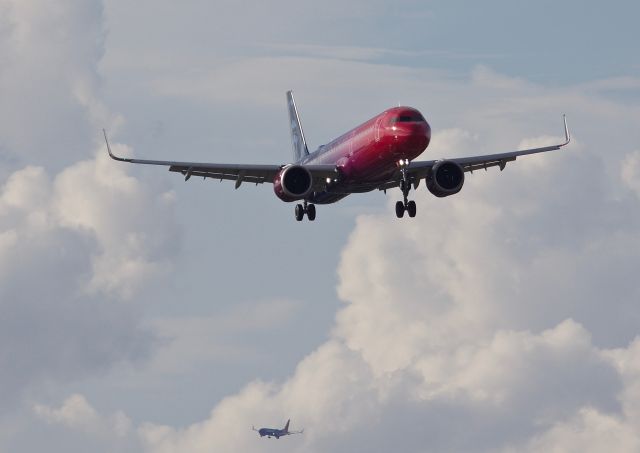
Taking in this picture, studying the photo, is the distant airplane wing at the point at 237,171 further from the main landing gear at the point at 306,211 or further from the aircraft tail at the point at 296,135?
the aircraft tail at the point at 296,135

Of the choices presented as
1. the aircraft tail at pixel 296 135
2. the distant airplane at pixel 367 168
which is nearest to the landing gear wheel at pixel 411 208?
the distant airplane at pixel 367 168

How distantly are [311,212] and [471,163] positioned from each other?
1144cm

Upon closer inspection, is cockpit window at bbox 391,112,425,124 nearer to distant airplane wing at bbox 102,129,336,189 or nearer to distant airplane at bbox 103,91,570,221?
distant airplane at bbox 103,91,570,221

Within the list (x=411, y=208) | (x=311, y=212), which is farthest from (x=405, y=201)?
(x=311, y=212)

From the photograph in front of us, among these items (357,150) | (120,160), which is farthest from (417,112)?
(120,160)

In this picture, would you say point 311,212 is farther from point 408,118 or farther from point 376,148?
→ point 408,118

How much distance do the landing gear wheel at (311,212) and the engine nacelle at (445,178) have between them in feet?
33.4

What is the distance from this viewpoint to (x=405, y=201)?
103688mm

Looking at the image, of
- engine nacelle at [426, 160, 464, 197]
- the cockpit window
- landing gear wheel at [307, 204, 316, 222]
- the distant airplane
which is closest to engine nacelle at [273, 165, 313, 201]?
the distant airplane

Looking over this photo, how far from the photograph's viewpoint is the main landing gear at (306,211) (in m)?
112

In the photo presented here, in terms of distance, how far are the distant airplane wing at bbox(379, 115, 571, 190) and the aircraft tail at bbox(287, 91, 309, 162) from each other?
23146 millimetres

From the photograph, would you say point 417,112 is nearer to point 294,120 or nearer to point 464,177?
point 464,177

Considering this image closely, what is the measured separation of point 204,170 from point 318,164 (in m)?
7.72

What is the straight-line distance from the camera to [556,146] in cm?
11244
